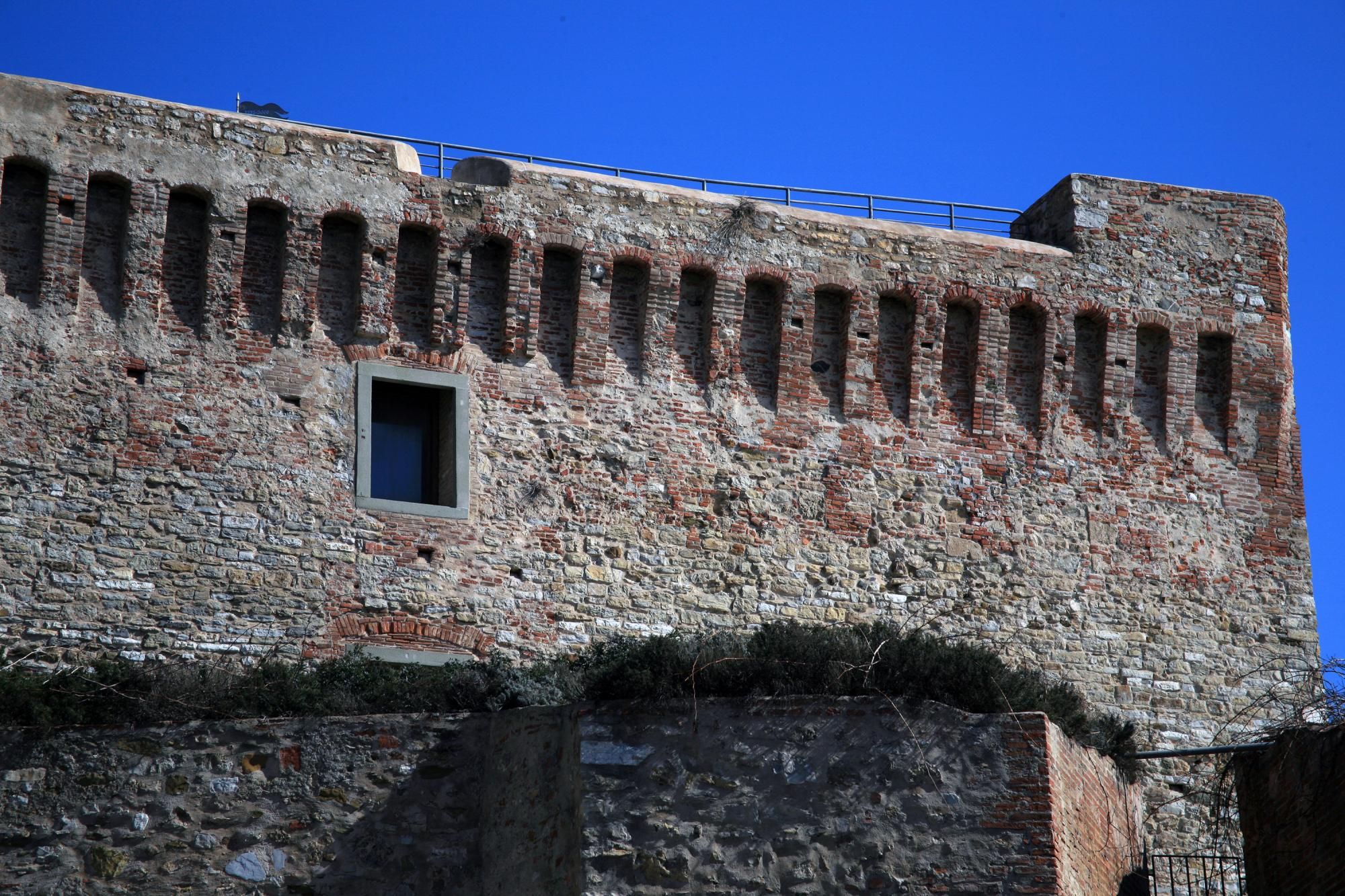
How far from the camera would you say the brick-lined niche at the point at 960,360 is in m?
19.3

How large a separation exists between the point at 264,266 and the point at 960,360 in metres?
6.53

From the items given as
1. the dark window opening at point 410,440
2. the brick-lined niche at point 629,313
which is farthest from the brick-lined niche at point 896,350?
the dark window opening at point 410,440

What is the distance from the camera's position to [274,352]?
17.4 meters

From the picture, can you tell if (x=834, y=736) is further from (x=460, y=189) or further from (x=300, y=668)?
(x=460, y=189)

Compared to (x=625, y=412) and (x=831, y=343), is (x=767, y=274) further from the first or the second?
(x=625, y=412)

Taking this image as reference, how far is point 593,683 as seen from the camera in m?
14.2

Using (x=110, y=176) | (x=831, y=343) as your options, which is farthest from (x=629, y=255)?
(x=110, y=176)

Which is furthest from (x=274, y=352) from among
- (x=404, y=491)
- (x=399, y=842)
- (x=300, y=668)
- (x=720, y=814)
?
(x=720, y=814)

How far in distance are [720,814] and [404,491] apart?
5.39 meters

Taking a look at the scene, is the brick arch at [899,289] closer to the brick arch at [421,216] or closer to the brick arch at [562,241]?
the brick arch at [562,241]

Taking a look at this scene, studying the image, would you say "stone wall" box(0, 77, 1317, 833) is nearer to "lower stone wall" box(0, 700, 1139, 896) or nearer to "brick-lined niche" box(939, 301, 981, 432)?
"brick-lined niche" box(939, 301, 981, 432)

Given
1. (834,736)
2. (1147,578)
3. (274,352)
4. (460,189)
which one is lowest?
(834,736)

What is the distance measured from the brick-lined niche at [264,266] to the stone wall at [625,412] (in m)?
0.03

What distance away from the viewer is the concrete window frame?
17250 millimetres
